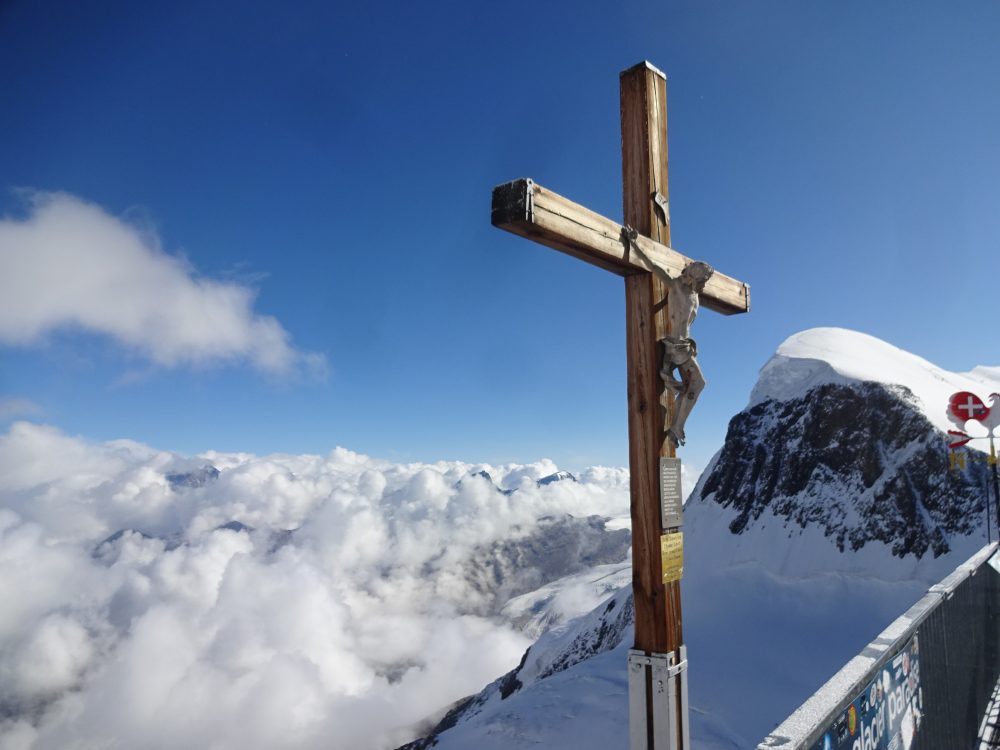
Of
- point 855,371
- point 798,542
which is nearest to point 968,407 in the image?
point 798,542

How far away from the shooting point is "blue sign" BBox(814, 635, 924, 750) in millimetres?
3459

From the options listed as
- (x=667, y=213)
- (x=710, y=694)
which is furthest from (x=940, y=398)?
(x=667, y=213)

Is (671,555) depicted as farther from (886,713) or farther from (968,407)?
(968,407)

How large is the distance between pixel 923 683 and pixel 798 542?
189 feet

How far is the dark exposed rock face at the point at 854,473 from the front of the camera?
154 ft

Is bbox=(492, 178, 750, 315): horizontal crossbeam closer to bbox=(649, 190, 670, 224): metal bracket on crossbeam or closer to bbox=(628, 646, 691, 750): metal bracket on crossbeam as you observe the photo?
bbox=(649, 190, 670, 224): metal bracket on crossbeam

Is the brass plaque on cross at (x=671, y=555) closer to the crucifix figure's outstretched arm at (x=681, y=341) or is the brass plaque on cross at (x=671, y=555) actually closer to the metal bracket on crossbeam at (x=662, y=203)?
the crucifix figure's outstretched arm at (x=681, y=341)

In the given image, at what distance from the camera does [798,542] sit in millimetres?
55531

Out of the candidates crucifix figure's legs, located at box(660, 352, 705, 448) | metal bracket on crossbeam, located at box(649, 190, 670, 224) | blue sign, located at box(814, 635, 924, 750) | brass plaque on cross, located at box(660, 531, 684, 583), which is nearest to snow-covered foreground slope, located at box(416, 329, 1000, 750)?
blue sign, located at box(814, 635, 924, 750)

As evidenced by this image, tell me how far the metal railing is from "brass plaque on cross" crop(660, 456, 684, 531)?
1.46 meters

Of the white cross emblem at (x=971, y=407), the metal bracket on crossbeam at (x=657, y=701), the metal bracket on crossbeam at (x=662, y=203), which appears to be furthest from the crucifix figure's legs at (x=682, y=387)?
the white cross emblem at (x=971, y=407)

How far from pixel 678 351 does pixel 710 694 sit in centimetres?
3724

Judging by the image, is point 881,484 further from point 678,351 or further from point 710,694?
point 678,351

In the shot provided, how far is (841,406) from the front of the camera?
63.1 m
